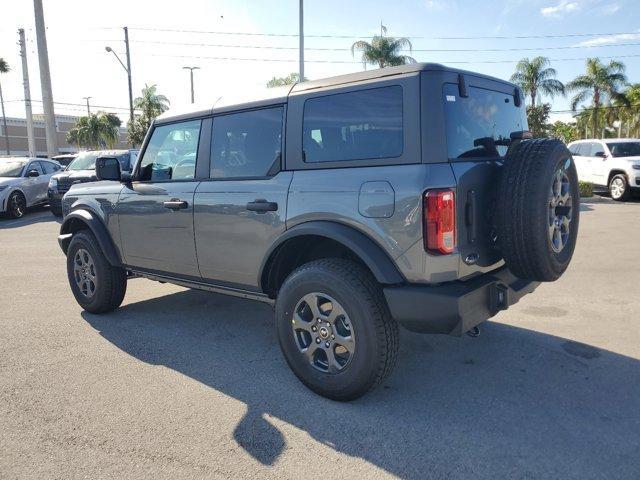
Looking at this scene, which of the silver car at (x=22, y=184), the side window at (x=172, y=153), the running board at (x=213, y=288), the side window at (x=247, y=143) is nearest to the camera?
the side window at (x=247, y=143)

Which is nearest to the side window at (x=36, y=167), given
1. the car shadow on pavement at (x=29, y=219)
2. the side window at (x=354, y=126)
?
the car shadow on pavement at (x=29, y=219)

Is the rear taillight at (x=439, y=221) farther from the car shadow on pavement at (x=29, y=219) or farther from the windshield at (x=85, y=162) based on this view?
the windshield at (x=85, y=162)

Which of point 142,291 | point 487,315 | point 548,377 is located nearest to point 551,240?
point 487,315

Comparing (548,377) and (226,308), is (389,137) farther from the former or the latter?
(226,308)

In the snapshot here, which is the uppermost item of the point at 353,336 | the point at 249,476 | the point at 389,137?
the point at 389,137

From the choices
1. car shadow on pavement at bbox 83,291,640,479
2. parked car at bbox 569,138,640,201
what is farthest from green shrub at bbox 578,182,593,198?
car shadow on pavement at bbox 83,291,640,479

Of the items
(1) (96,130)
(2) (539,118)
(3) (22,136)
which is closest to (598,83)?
(2) (539,118)

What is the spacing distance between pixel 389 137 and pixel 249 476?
77.1 inches

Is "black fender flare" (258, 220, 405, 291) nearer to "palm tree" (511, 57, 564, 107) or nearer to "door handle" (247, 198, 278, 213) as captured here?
"door handle" (247, 198, 278, 213)

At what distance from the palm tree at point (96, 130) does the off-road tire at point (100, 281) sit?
62262mm

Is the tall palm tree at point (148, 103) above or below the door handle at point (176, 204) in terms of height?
above

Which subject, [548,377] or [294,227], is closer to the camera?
[294,227]

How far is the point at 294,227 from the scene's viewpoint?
3.26 m

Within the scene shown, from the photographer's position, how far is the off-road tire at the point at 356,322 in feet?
9.61
